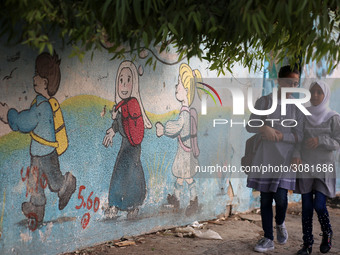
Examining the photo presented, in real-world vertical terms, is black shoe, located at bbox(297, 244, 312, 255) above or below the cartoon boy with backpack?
below

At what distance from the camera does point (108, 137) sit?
5.49 m

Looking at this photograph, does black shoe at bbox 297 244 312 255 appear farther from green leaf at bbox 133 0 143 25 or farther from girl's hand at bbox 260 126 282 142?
green leaf at bbox 133 0 143 25

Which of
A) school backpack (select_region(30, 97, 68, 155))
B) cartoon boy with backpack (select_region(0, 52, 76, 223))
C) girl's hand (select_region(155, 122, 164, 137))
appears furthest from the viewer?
girl's hand (select_region(155, 122, 164, 137))

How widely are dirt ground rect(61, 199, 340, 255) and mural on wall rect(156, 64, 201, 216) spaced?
1.46 feet

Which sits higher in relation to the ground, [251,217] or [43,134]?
[43,134]

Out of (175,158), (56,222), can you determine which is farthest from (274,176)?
(56,222)

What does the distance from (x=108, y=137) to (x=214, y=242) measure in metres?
1.74

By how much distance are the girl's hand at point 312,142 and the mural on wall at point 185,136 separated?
166 centimetres

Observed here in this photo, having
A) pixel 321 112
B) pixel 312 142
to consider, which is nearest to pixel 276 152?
pixel 312 142

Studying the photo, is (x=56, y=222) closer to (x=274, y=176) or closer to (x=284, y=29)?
(x=274, y=176)

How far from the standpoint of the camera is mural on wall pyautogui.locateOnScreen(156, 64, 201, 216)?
6290 mm

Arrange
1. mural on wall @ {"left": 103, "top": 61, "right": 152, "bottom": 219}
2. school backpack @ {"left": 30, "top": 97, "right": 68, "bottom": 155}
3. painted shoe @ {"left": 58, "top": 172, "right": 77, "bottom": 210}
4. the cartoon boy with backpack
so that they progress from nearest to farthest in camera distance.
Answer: the cartoon boy with backpack < school backpack @ {"left": 30, "top": 97, "right": 68, "bottom": 155} < painted shoe @ {"left": 58, "top": 172, "right": 77, "bottom": 210} < mural on wall @ {"left": 103, "top": 61, "right": 152, "bottom": 219}

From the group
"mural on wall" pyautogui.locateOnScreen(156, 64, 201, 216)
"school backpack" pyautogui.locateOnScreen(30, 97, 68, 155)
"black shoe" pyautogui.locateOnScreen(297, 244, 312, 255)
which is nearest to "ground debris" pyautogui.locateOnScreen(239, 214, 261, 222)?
"mural on wall" pyautogui.locateOnScreen(156, 64, 201, 216)

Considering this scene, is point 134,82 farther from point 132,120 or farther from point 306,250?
point 306,250
